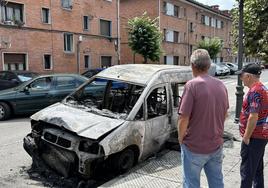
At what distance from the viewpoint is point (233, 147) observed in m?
Result: 6.75

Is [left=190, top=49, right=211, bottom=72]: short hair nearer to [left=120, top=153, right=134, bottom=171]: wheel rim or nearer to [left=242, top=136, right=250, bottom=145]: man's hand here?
[left=242, top=136, right=250, bottom=145]: man's hand

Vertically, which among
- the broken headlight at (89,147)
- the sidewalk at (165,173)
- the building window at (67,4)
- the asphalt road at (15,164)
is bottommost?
the asphalt road at (15,164)

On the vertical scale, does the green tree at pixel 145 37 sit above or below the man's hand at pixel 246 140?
above

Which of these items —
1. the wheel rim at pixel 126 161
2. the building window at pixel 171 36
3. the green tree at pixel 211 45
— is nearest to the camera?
the wheel rim at pixel 126 161

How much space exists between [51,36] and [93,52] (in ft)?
14.1

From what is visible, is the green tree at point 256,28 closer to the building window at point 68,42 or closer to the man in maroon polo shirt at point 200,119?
the man in maroon polo shirt at point 200,119

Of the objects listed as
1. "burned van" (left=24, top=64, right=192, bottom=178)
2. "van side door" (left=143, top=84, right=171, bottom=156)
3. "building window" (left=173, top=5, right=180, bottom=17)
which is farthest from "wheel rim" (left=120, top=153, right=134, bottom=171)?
"building window" (left=173, top=5, right=180, bottom=17)

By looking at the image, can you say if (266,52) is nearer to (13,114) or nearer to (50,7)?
(13,114)

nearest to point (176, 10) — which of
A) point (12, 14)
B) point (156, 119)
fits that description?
point (12, 14)

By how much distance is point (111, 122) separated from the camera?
512 centimetres

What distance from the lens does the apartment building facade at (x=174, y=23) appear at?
3378 centimetres

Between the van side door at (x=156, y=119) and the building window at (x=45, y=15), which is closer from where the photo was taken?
the van side door at (x=156, y=119)

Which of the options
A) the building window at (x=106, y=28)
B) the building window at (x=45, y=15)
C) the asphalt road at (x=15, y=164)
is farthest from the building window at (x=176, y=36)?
the asphalt road at (x=15, y=164)

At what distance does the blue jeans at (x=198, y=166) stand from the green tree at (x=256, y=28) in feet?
23.2
